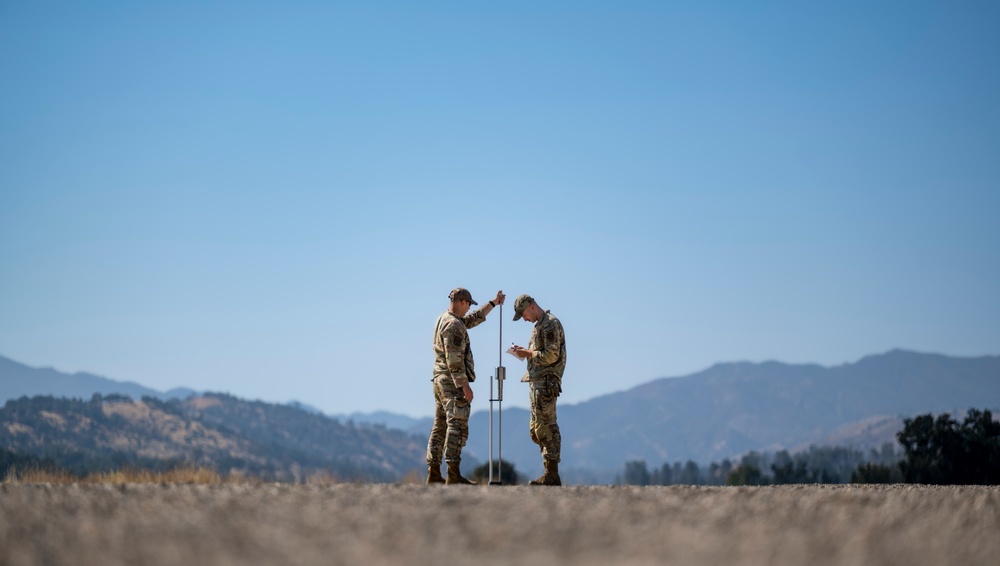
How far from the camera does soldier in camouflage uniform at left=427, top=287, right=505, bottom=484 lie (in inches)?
711

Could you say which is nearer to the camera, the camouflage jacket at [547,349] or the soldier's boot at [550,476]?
the soldier's boot at [550,476]

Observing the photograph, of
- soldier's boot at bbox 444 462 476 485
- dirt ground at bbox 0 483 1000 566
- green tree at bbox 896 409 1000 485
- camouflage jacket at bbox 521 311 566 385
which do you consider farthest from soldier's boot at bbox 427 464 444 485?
green tree at bbox 896 409 1000 485

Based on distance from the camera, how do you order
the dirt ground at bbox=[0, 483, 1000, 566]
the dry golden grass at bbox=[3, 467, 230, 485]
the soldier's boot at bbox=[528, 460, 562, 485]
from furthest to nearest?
the dry golden grass at bbox=[3, 467, 230, 485]
the soldier's boot at bbox=[528, 460, 562, 485]
the dirt ground at bbox=[0, 483, 1000, 566]

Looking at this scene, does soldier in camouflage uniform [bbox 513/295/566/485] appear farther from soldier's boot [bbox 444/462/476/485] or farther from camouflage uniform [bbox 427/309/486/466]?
soldier's boot [bbox 444/462/476/485]

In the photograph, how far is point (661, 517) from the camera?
35.8ft

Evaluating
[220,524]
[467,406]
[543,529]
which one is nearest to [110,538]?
[220,524]

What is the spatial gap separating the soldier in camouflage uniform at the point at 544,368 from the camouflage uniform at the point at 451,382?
27.9 inches

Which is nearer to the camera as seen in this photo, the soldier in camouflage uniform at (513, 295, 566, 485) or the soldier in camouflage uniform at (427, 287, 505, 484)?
the soldier in camouflage uniform at (427, 287, 505, 484)

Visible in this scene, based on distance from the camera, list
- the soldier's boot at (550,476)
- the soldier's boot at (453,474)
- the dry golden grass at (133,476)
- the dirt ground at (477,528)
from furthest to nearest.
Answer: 1. the dry golden grass at (133,476)
2. the soldier's boot at (550,476)
3. the soldier's boot at (453,474)
4. the dirt ground at (477,528)

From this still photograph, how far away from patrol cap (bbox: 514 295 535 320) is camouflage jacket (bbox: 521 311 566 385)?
0.92 feet

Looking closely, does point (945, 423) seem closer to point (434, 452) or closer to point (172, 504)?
point (434, 452)

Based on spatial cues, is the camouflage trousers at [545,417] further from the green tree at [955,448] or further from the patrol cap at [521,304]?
the green tree at [955,448]

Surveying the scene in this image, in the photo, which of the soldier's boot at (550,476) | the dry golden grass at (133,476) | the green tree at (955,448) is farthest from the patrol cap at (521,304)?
the green tree at (955,448)

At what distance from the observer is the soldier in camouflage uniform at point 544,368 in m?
18.6
